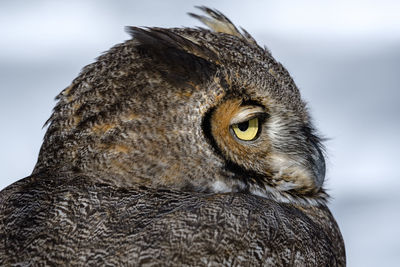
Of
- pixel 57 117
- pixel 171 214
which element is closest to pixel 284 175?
pixel 171 214

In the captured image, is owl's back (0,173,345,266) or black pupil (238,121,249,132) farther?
black pupil (238,121,249,132)

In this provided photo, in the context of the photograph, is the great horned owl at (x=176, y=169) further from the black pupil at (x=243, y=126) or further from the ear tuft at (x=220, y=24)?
the ear tuft at (x=220, y=24)

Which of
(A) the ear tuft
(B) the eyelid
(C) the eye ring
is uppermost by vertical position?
(A) the ear tuft

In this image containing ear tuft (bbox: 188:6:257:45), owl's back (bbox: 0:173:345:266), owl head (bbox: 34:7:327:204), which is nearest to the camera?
owl's back (bbox: 0:173:345:266)

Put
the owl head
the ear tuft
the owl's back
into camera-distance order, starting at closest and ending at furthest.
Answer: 1. the owl's back
2. the owl head
3. the ear tuft

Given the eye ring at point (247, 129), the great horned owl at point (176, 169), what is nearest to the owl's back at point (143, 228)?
the great horned owl at point (176, 169)

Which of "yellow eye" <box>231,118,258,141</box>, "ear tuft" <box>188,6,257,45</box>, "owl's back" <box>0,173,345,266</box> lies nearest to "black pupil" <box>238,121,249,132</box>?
"yellow eye" <box>231,118,258,141</box>

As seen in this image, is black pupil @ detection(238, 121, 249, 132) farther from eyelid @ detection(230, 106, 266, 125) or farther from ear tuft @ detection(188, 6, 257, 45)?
ear tuft @ detection(188, 6, 257, 45)
